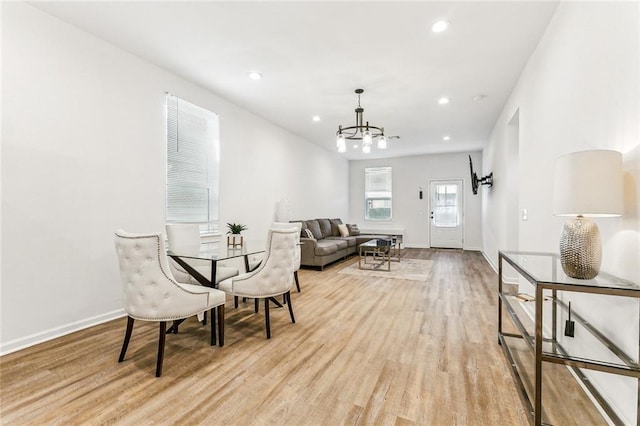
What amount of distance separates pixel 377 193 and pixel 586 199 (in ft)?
27.8

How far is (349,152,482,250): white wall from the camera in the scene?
8.77 metres

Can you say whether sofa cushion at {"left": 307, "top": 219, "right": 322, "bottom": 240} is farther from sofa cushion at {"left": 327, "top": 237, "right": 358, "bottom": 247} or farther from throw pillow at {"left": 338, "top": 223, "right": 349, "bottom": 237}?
throw pillow at {"left": 338, "top": 223, "right": 349, "bottom": 237}

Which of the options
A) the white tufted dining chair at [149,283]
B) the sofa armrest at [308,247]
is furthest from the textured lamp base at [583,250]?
the sofa armrest at [308,247]

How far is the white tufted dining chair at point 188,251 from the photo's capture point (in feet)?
10.2

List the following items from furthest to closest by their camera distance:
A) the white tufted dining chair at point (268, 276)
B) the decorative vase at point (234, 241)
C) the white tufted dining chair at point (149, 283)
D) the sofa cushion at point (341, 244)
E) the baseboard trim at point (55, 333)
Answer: the sofa cushion at point (341, 244)
the decorative vase at point (234, 241)
the white tufted dining chair at point (268, 276)
the baseboard trim at point (55, 333)
the white tufted dining chair at point (149, 283)

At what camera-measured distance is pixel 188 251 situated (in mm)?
3041

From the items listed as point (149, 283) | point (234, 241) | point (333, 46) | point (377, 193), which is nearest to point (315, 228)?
point (234, 241)

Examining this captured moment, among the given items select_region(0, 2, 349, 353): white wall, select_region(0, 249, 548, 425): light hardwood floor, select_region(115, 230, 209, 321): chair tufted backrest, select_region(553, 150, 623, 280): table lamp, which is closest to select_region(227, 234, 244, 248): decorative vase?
select_region(0, 249, 548, 425): light hardwood floor

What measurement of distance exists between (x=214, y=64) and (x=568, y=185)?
3558 millimetres

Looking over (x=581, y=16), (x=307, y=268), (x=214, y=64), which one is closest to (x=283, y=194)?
(x=307, y=268)

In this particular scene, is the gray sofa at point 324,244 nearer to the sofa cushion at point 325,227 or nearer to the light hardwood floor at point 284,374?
the sofa cushion at point 325,227

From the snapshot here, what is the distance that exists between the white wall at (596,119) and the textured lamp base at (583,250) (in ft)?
0.53

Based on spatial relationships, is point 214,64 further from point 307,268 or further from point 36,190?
point 307,268

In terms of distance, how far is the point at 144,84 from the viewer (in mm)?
3473
